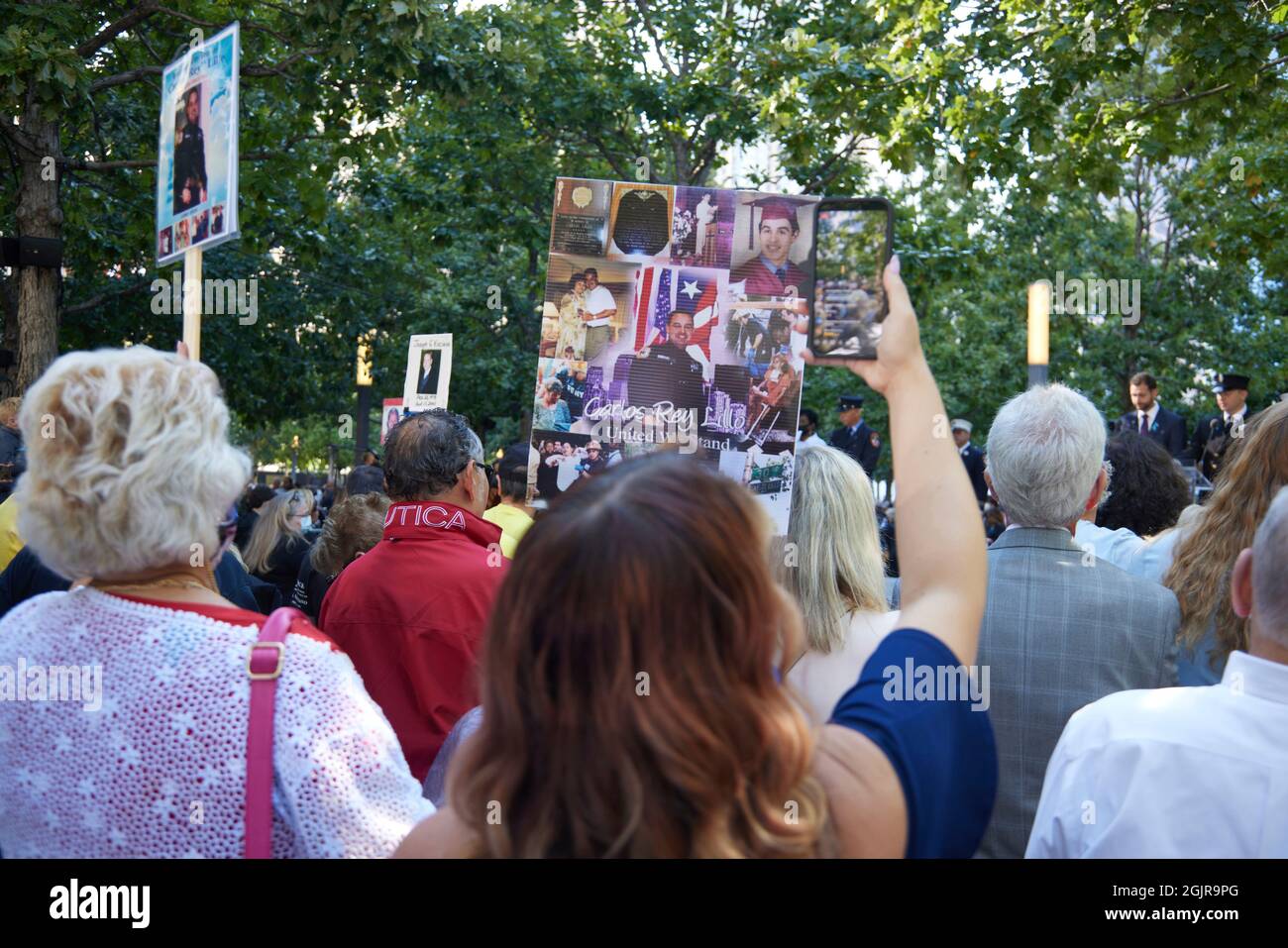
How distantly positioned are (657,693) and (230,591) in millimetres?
3803

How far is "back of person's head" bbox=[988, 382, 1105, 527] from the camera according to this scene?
3.13m

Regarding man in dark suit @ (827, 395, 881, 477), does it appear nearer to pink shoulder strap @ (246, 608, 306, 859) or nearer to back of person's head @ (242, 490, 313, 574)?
back of person's head @ (242, 490, 313, 574)

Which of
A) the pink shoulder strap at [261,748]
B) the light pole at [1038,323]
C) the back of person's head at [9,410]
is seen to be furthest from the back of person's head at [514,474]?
the back of person's head at [9,410]

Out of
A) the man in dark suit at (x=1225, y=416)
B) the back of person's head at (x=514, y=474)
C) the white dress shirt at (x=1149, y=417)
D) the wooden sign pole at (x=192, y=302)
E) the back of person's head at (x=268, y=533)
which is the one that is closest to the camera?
the wooden sign pole at (x=192, y=302)

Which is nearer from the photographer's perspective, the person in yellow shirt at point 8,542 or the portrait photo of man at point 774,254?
the portrait photo of man at point 774,254

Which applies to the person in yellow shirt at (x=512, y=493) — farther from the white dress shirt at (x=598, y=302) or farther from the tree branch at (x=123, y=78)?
the tree branch at (x=123, y=78)

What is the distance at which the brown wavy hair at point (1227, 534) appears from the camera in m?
3.10

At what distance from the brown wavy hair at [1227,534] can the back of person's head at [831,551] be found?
0.79 m

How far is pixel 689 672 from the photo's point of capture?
4.30 feet

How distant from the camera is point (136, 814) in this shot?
→ 178 centimetres

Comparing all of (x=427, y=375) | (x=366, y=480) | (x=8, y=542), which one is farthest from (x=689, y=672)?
(x=427, y=375)

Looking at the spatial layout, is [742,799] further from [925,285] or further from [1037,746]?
[925,285]

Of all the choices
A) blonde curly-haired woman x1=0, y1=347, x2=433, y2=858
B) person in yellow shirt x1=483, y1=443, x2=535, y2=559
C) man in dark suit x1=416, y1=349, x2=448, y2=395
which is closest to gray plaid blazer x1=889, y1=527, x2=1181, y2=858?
blonde curly-haired woman x1=0, y1=347, x2=433, y2=858
